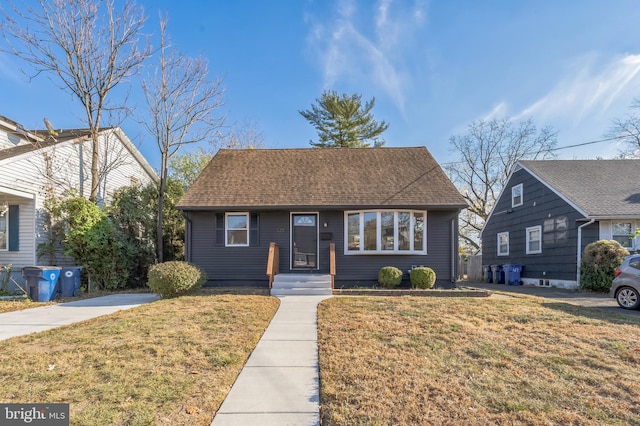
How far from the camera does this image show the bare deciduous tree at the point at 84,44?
36.7ft

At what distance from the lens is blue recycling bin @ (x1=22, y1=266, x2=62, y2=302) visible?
907 centimetres

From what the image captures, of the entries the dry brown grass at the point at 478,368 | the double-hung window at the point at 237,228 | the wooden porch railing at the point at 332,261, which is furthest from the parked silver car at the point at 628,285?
the double-hung window at the point at 237,228

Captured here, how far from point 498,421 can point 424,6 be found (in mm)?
11848

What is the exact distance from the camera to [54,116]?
46.3 ft

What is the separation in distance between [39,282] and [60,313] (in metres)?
2.74

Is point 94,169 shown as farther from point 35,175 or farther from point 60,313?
point 60,313

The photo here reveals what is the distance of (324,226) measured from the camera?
1099 cm

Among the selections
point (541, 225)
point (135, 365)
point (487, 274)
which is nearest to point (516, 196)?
point (541, 225)

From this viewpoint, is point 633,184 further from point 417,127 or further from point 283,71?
point 283,71

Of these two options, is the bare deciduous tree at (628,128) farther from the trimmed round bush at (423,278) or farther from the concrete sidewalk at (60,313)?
the concrete sidewalk at (60,313)

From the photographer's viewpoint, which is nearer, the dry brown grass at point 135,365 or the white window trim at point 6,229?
the dry brown grass at point 135,365

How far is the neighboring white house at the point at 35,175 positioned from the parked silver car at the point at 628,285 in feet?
52.8

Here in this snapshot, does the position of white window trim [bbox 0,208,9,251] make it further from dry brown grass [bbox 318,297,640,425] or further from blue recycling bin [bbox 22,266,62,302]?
dry brown grass [bbox 318,297,640,425]

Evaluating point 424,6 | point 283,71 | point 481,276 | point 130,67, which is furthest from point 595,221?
point 130,67
